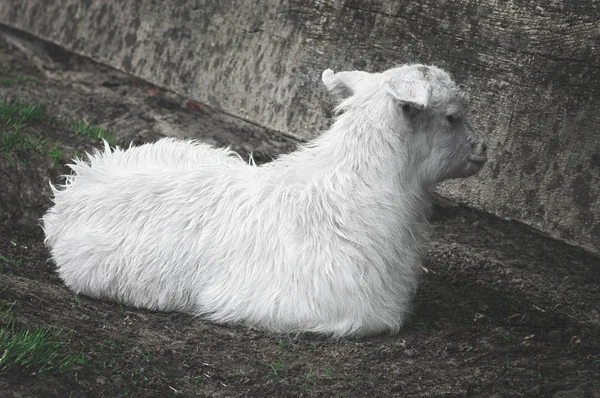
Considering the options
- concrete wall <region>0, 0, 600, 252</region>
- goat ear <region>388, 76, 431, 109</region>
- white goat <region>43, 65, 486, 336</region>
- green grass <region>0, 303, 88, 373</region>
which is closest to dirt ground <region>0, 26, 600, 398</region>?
green grass <region>0, 303, 88, 373</region>

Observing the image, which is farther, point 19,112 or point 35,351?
point 19,112

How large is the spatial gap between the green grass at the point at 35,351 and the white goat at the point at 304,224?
108cm

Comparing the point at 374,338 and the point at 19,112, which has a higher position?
the point at 19,112

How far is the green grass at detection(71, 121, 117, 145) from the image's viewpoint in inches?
307

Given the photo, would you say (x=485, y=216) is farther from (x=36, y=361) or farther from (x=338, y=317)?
(x=36, y=361)

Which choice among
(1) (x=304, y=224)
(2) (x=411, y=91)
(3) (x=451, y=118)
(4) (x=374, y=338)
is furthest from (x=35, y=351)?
(3) (x=451, y=118)

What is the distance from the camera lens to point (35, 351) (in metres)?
4.32

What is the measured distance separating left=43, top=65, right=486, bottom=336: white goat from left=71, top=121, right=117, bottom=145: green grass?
6.57ft

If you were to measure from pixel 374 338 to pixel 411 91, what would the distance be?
1414 mm

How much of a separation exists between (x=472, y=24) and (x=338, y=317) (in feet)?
8.70

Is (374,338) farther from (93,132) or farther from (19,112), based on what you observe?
(19,112)

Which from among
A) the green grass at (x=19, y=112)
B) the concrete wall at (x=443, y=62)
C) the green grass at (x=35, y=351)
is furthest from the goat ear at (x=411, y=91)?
the green grass at (x=19, y=112)

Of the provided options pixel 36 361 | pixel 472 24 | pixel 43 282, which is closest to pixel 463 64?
pixel 472 24

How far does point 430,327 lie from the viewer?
5430 mm
